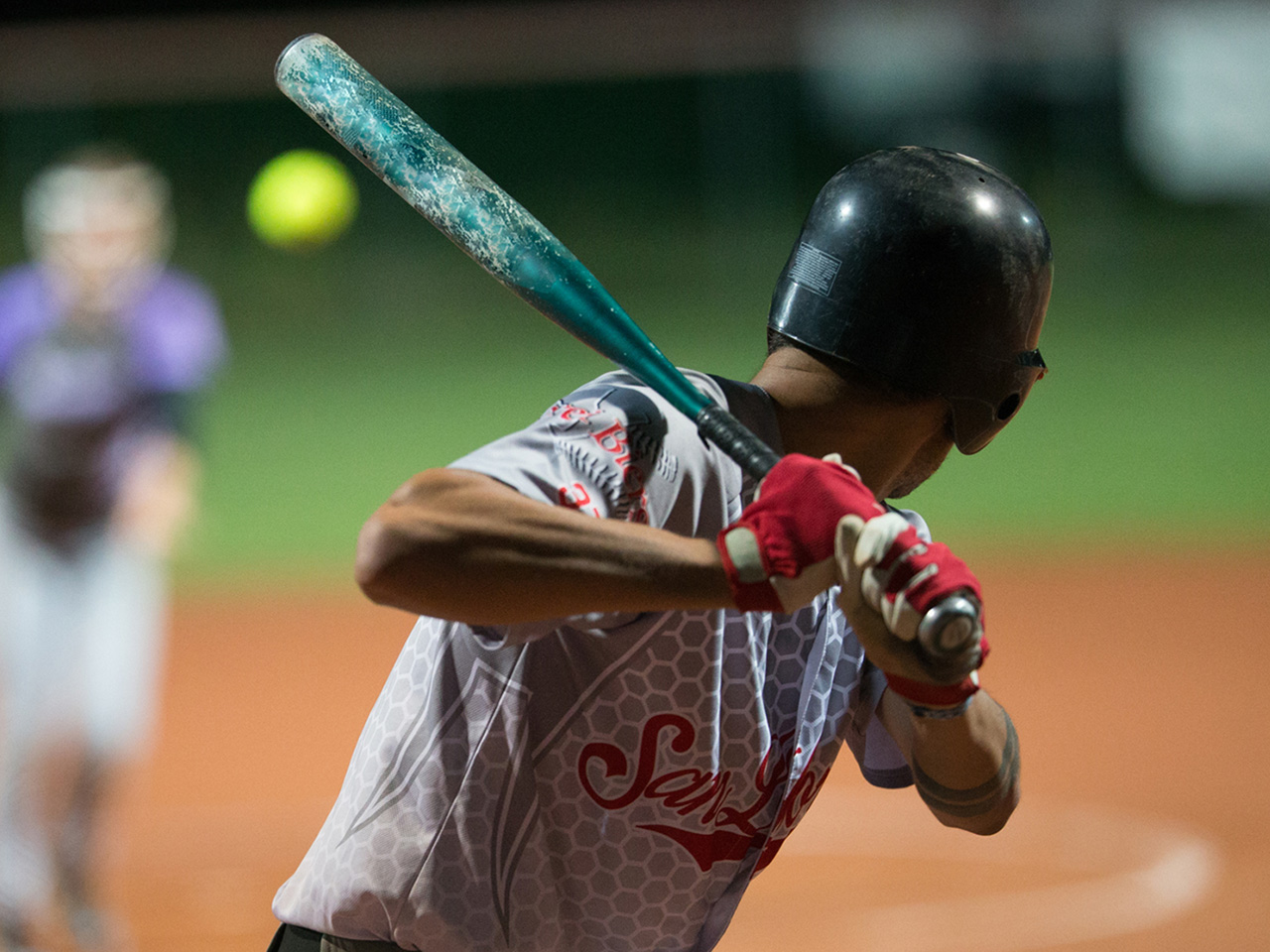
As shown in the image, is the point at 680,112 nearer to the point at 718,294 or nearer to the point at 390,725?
the point at 718,294

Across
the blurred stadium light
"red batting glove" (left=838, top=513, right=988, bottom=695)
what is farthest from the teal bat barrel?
the blurred stadium light

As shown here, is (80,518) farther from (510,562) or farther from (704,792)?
(510,562)

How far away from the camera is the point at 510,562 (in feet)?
5.35

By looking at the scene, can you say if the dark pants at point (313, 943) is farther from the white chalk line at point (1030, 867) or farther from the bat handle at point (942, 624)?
Answer: the white chalk line at point (1030, 867)

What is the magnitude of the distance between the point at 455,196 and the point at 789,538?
2.71 ft

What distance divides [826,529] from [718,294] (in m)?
14.3

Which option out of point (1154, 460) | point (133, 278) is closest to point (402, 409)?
point (1154, 460)

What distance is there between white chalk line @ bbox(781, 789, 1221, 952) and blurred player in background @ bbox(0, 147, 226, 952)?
254 centimetres

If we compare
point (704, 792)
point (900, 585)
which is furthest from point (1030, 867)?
point (900, 585)

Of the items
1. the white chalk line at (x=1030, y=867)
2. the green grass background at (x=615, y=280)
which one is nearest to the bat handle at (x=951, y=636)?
the white chalk line at (x=1030, y=867)

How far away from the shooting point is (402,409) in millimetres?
13781

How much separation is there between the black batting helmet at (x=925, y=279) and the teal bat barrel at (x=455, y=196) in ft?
0.85

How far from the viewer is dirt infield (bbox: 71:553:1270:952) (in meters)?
5.11

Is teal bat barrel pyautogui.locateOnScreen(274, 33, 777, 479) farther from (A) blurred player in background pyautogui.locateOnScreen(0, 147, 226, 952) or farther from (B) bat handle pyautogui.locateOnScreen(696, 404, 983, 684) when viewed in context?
(A) blurred player in background pyautogui.locateOnScreen(0, 147, 226, 952)
